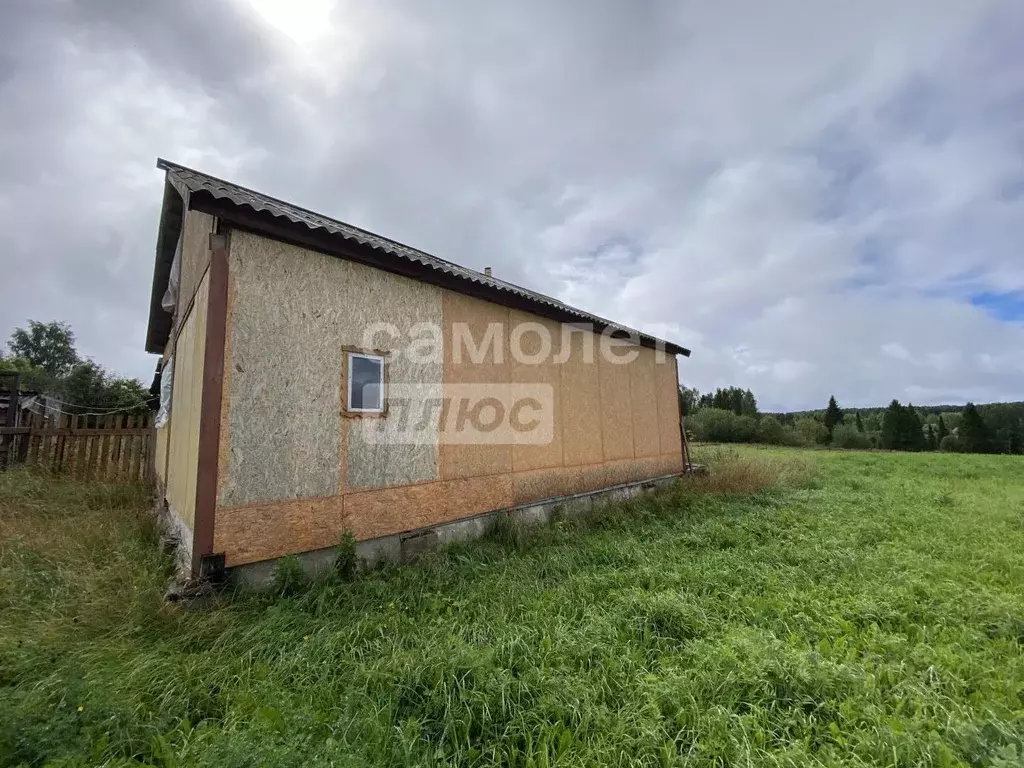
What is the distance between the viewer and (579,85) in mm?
Result: 8844

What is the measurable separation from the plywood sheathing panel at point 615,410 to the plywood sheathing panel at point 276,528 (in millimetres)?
5556

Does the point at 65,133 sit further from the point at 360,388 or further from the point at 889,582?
the point at 889,582

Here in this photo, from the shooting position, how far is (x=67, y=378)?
2312cm

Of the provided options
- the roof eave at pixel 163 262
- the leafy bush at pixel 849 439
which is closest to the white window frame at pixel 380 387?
the roof eave at pixel 163 262

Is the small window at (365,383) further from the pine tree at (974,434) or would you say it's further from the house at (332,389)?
the pine tree at (974,434)

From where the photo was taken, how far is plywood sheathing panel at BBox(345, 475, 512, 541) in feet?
15.6

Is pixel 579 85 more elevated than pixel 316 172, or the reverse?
pixel 316 172

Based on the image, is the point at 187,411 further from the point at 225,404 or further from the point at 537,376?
the point at 537,376

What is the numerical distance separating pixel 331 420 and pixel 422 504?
1569 mm

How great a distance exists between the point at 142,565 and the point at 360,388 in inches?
101

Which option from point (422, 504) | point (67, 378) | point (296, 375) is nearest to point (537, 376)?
point (422, 504)

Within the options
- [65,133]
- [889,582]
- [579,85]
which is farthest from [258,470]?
[65,133]

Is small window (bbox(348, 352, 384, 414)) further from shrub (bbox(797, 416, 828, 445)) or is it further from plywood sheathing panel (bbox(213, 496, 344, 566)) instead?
shrub (bbox(797, 416, 828, 445))

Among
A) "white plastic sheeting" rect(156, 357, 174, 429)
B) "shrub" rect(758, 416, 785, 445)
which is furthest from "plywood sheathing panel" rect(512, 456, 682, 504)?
"shrub" rect(758, 416, 785, 445)
